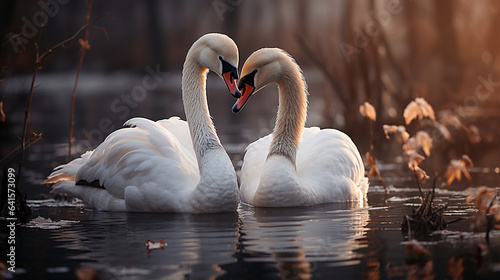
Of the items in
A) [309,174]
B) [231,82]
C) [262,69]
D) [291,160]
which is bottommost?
[309,174]

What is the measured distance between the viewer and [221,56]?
299 inches

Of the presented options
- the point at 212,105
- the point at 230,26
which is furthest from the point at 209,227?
the point at 230,26

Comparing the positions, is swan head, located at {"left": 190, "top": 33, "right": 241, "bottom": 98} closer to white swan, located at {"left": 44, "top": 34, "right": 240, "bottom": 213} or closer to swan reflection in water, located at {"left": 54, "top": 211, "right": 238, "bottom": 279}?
white swan, located at {"left": 44, "top": 34, "right": 240, "bottom": 213}

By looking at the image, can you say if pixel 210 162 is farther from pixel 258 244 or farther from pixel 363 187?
pixel 363 187

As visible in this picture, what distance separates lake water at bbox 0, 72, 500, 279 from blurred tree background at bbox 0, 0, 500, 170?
1242 mm

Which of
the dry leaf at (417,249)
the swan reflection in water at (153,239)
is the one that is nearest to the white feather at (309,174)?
the swan reflection in water at (153,239)

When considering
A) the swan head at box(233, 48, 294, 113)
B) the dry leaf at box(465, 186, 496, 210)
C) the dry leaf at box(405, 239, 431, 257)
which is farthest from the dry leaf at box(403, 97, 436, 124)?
the swan head at box(233, 48, 294, 113)

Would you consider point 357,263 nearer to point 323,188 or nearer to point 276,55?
point 323,188

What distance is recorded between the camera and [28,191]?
9.27 m

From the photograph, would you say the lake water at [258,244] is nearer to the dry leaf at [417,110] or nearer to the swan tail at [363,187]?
the swan tail at [363,187]

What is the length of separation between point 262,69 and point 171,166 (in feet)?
4.61

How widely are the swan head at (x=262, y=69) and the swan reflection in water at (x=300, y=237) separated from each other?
1210 mm

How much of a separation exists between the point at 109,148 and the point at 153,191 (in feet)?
2.59

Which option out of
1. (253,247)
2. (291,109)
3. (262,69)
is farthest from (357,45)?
(253,247)
